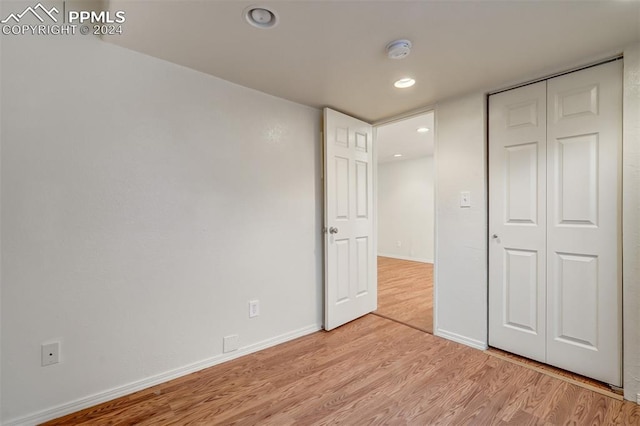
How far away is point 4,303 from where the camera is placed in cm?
138

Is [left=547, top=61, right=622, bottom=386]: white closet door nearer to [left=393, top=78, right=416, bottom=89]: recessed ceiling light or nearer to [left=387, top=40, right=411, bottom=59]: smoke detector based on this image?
[left=393, top=78, right=416, bottom=89]: recessed ceiling light

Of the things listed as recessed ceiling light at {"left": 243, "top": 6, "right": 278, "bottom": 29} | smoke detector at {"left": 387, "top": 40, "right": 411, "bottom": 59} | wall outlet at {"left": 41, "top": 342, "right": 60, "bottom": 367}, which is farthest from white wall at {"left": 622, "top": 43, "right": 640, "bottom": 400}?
wall outlet at {"left": 41, "top": 342, "right": 60, "bottom": 367}

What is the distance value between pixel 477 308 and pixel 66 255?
2847 mm

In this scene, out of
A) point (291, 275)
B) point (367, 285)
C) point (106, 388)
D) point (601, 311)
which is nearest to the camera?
point (106, 388)

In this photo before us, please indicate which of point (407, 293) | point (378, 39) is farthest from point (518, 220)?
point (407, 293)

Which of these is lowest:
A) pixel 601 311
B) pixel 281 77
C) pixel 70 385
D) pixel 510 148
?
pixel 70 385

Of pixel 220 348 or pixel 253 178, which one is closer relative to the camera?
pixel 220 348

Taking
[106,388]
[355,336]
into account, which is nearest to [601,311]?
[355,336]

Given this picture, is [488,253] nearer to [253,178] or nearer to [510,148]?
[510,148]

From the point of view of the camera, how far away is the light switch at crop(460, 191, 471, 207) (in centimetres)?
234

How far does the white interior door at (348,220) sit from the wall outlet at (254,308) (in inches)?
26.0

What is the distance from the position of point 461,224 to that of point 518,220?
0.40 m

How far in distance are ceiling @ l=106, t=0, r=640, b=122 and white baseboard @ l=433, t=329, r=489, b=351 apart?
2.05 metres

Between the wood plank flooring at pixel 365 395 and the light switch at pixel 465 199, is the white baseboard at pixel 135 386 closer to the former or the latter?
the wood plank flooring at pixel 365 395
